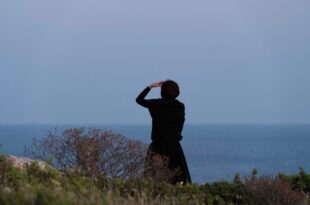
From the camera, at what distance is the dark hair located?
1425 centimetres

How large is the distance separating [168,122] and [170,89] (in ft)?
1.96

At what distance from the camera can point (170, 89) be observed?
1429cm

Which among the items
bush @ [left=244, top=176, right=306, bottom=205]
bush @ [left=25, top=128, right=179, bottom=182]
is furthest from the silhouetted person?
bush @ [left=244, top=176, right=306, bottom=205]

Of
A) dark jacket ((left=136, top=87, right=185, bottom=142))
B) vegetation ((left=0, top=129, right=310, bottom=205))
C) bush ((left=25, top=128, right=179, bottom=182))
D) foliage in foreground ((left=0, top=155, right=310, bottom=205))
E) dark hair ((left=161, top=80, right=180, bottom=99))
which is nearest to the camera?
foliage in foreground ((left=0, top=155, right=310, bottom=205))

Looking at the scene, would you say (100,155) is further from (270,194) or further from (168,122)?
(270,194)

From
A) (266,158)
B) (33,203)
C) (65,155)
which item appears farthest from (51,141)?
(266,158)

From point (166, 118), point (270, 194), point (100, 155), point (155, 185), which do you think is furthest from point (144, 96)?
point (270, 194)

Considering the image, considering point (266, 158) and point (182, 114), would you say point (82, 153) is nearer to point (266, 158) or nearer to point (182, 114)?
point (182, 114)

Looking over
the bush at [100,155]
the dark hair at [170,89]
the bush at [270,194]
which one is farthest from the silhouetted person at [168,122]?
the bush at [270,194]

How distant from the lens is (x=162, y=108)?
47.2 ft

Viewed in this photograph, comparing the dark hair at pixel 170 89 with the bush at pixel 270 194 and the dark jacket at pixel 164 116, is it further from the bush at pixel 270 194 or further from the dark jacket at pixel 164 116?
the bush at pixel 270 194

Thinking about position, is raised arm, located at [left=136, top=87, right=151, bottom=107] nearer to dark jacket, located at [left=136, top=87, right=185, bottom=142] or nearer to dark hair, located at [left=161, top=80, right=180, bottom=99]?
dark jacket, located at [left=136, top=87, right=185, bottom=142]

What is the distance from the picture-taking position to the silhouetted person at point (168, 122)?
1433 centimetres

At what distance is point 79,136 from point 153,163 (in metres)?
1.18
